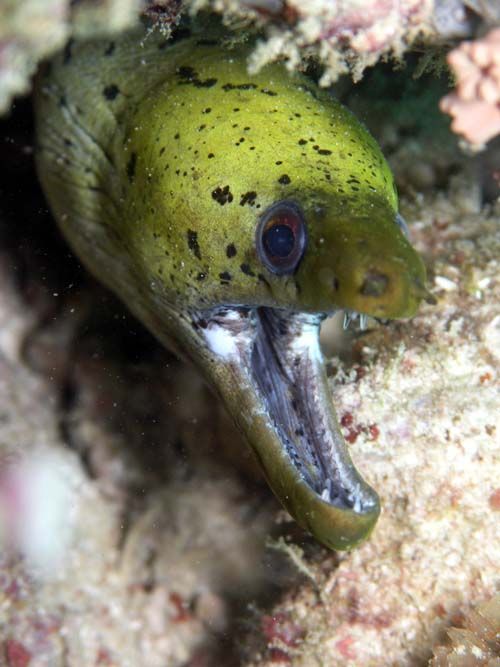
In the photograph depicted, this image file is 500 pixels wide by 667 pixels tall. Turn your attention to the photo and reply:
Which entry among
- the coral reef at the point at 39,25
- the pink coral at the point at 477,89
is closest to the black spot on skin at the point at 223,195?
the coral reef at the point at 39,25

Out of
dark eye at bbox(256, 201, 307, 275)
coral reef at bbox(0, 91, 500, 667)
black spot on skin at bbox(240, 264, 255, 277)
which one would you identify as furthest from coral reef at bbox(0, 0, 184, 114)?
coral reef at bbox(0, 91, 500, 667)

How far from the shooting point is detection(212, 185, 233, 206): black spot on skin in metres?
2.77

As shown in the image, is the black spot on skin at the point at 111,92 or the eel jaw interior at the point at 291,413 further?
the black spot on skin at the point at 111,92

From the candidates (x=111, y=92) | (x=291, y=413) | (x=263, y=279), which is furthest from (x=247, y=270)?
(x=111, y=92)

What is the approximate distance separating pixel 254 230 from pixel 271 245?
0.39 feet

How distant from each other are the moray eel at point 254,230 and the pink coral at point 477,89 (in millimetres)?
445

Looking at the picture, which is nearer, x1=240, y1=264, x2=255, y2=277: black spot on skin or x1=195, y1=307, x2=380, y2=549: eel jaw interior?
x1=195, y1=307, x2=380, y2=549: eel jaw interior

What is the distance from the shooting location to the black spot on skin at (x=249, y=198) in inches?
107

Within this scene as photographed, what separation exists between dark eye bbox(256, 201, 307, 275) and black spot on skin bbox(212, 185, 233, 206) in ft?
0.63

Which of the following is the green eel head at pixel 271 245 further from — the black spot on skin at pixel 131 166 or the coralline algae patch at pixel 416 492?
the coralline algae patch at pixel 416 492

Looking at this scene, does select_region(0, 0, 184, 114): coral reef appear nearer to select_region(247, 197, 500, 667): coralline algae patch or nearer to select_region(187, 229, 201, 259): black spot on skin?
select_region(187, 229, 201, 259): black spot on skin

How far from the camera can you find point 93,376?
16.7 ft

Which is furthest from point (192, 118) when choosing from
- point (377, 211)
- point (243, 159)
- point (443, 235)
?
point (443, 235)

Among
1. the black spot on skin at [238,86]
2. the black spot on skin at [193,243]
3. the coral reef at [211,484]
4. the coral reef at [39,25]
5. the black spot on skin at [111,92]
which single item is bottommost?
the coral reef at [211,484]
